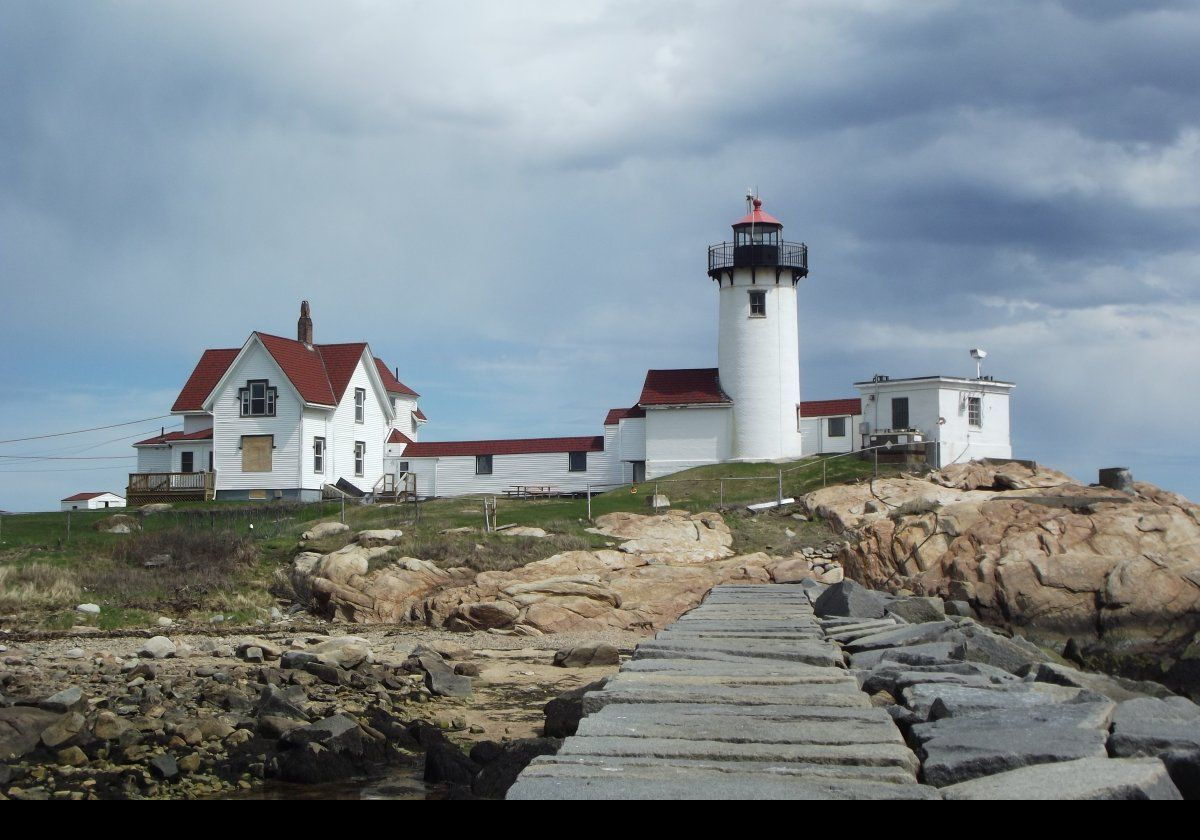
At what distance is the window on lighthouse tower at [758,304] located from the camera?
4428 cm

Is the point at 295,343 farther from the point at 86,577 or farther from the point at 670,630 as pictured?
the point at 670,630

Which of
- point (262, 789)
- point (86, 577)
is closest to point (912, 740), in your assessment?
point (262, 789)

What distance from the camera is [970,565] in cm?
2238

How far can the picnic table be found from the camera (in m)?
43.1

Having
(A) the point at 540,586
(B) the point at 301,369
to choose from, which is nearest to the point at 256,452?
(B) the point at 301,369

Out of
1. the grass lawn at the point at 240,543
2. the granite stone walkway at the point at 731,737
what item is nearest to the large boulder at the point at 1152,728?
the granite stone walkway at the point at 731,737

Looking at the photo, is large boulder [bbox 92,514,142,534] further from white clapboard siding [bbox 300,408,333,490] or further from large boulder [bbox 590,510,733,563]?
large boulder [bbox 590,510,733,563]

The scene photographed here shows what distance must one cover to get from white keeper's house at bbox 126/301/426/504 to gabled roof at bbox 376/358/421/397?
8364 millimetres

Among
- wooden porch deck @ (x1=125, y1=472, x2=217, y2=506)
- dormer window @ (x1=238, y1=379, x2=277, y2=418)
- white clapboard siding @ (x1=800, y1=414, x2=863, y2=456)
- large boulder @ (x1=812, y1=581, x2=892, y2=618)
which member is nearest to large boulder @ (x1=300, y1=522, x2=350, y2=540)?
dormer window @ (x1=238, y1=379, x2=277, y2=418)

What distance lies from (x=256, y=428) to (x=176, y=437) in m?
6.19

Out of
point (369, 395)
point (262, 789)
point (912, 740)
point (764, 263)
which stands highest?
point (764, 263)

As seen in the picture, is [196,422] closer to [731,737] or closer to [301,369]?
[301,369]
